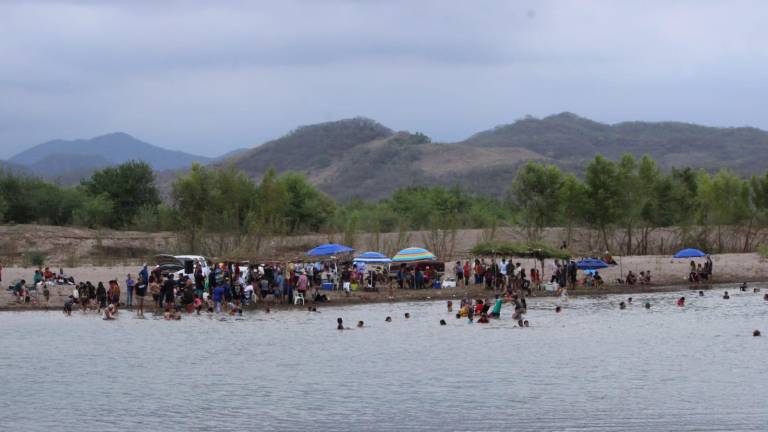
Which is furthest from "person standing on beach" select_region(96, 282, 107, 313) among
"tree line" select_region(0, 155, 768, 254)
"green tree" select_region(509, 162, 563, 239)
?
"green tree" select_region(509, 162, 563, 239)

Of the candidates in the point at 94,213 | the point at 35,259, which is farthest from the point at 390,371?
the point at 94,213

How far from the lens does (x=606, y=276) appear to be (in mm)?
53812

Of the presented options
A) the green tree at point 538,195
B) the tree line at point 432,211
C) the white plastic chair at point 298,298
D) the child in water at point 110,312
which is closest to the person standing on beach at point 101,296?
the child in water at point 110,312

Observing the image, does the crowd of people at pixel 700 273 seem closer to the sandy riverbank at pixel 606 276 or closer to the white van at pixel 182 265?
the sandy riverbank at pixel 606 276

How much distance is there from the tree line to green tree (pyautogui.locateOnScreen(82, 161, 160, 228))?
3.8 inches

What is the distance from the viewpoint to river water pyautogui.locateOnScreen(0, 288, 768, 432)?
22953 millimetres

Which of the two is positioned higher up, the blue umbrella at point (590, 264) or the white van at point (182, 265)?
the blue umbrella at point (590, 264)

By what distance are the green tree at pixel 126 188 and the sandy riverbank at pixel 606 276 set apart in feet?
83.9

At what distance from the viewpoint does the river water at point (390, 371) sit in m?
23.0

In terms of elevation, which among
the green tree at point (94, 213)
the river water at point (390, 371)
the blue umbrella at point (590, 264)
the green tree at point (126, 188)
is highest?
the green tree at point (126, 188)

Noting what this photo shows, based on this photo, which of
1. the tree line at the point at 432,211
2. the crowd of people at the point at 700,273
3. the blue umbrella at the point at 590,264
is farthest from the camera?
the tree line at the point at 432,211

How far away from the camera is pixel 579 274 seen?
2098 inches

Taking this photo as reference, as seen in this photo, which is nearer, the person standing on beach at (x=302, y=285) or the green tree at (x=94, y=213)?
the person standing on beach at (x=302, y=285)

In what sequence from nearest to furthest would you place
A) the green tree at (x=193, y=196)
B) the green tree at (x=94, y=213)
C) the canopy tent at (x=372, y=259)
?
the canopy tent at (x=372, y=259) → the green tree at (x=193, y=196) → the green tree at (x=94, y=213)
